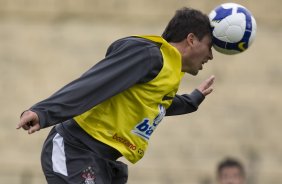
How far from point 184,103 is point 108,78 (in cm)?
137

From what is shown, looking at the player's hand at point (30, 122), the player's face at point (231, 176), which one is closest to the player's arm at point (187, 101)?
the player's hand at point (30, 122)

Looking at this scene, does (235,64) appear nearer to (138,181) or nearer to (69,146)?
(138,181)

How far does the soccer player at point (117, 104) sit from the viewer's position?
19.3 ft

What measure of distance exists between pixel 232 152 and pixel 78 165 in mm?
10639

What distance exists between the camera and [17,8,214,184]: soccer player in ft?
19.3

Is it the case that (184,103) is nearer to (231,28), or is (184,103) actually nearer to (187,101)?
(187,101)

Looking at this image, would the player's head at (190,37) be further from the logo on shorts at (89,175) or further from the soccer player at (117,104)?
the logo on shorts at (89,175)

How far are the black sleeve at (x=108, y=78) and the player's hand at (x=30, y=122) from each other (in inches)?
3.7

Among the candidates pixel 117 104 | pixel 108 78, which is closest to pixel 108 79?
pixel 108 78

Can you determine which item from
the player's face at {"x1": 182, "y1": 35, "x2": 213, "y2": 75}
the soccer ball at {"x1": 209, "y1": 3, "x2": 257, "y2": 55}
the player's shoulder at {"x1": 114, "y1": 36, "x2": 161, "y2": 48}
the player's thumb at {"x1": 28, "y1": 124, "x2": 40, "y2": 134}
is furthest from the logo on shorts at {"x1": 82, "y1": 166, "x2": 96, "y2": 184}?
the soccer ball at {"x1": 209, "y1": 3, "x2": 257, "y2": 55}

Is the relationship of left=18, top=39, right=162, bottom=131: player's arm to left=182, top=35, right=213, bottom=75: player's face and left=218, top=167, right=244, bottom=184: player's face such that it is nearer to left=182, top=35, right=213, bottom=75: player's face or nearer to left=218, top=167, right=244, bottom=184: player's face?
left=182, top=35, right=213, bottom=75: player's face

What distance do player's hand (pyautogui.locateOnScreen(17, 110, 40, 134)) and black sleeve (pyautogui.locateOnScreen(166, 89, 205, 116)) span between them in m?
1.59

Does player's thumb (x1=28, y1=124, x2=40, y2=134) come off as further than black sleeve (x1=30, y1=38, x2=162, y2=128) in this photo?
No

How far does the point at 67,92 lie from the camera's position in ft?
19.0
